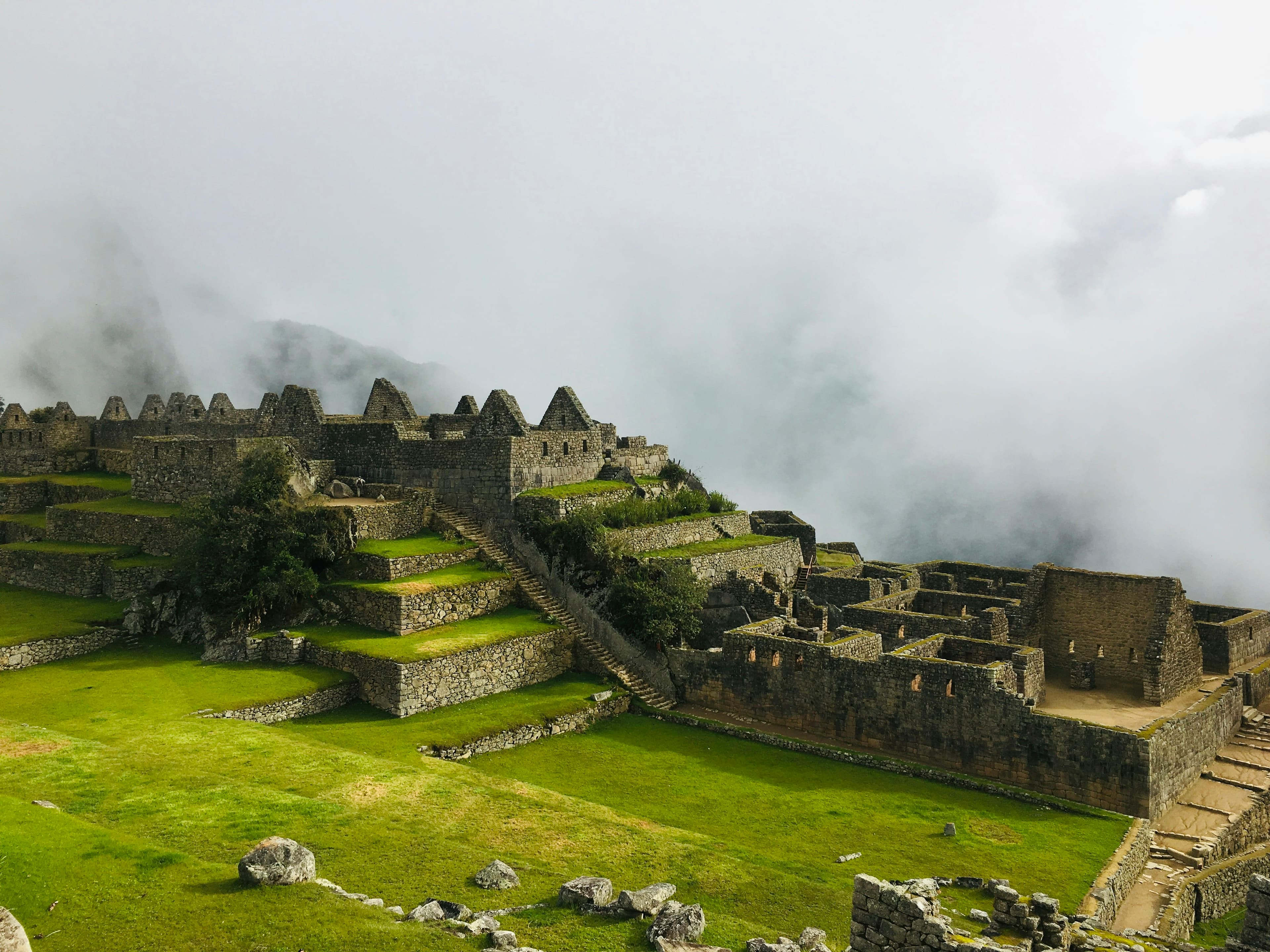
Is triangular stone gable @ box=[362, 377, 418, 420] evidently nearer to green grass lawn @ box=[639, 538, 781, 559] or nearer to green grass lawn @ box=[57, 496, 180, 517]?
green grass lawn @ box=[57, 496, 180, 517]

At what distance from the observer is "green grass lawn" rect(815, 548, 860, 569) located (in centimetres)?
4234

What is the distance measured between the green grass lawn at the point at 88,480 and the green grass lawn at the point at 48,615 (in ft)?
22.8

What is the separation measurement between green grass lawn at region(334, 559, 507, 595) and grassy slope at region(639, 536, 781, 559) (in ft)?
17.4

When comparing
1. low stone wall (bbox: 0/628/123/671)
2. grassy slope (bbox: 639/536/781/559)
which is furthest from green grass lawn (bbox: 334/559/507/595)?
low stone wall (bbox: 0/628/123/671)

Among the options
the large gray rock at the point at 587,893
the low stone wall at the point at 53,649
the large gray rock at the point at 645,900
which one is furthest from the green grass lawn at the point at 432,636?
the large gray rock at the point at 645,900

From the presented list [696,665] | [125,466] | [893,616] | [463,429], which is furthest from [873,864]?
[125,466]

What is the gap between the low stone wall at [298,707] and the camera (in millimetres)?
22531

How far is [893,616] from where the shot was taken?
29.4 meters

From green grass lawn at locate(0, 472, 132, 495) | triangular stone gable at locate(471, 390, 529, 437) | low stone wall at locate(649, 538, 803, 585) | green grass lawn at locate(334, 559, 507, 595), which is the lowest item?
green grass lawn at locate(334, 559, 507, 595)

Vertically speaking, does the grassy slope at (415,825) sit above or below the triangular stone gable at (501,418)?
below

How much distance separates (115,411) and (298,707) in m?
31.7

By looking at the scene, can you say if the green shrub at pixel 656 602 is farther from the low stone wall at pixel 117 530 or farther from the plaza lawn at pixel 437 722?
the low stone wall at pixel 117 530

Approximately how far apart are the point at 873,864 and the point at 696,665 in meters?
11.1

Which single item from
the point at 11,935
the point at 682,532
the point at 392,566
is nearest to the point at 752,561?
the point at 682,532
